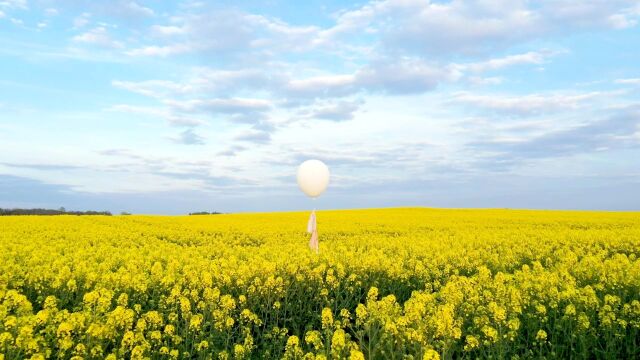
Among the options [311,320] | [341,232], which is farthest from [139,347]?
[341,232]

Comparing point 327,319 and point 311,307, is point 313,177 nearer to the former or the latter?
point 311,307

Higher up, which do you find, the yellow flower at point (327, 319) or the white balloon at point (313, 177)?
the white balloon at point (313, 177)

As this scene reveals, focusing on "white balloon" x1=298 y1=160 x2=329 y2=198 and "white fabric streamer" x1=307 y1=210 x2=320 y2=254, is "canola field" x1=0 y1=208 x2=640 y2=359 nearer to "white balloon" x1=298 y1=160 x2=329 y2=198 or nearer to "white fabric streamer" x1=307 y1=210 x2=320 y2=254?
"white fabric streamer" x1=307 y1=210 x2=320 y2=254

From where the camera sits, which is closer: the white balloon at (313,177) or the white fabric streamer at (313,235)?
the white fabric streamer at (313,235)

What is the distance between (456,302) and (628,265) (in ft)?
15.5

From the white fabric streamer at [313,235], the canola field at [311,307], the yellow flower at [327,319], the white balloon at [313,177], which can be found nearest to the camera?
the canola field at [311,307]

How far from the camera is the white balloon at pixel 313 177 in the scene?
50.2 feet

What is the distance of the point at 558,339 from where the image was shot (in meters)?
6.95

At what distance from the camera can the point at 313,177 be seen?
603 inches

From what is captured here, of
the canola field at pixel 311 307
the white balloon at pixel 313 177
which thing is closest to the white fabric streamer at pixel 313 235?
the white balloon at pixel 313 177

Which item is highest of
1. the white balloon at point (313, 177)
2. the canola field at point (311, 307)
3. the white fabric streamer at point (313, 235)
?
the white balloon at point (313, 177)

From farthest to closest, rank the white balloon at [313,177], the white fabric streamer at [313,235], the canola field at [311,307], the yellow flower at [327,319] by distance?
the white balloon at [313,177] < the white fabric streamer at [313,235] < the yellow flower at [327,319] < the canola field at [311,307]

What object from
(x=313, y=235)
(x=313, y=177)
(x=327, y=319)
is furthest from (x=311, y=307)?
(x=313, y=177)

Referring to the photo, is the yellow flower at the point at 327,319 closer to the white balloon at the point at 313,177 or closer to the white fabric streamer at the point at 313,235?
the white fabric streamer at the point at 313,235
